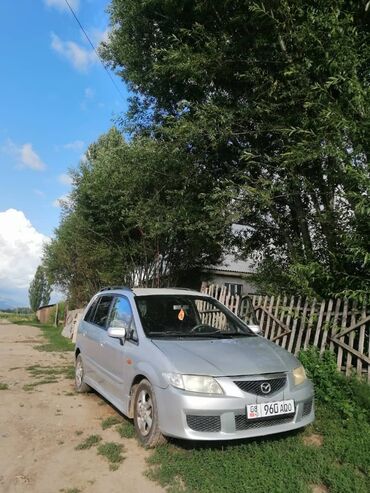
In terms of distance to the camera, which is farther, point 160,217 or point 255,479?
point 160,217

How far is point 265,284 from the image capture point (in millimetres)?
8273

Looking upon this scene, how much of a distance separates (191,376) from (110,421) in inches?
78.2

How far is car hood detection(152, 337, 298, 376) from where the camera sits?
4488mm

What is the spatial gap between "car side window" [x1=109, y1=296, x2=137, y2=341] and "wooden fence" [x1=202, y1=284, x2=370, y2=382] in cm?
263

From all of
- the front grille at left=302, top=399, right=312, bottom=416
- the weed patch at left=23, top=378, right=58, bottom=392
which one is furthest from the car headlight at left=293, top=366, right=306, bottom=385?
the weed patch at left=23, top=378, right=58, bottom=392

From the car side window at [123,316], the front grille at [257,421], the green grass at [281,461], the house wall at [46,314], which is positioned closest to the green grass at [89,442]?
the green grass at [281,461]

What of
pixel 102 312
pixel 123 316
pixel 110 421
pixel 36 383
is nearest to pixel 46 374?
pixel 36 383

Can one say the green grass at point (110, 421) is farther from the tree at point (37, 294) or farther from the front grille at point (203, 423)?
the tree at point (37, 294)

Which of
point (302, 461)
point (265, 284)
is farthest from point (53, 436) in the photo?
point (265, 284)

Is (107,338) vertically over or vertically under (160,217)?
under

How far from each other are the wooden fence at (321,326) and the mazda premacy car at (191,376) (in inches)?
49.5

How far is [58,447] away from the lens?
500 centimetres

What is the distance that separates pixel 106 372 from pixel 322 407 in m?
2.85

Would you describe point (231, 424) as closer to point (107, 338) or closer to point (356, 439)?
point (356, 439)
